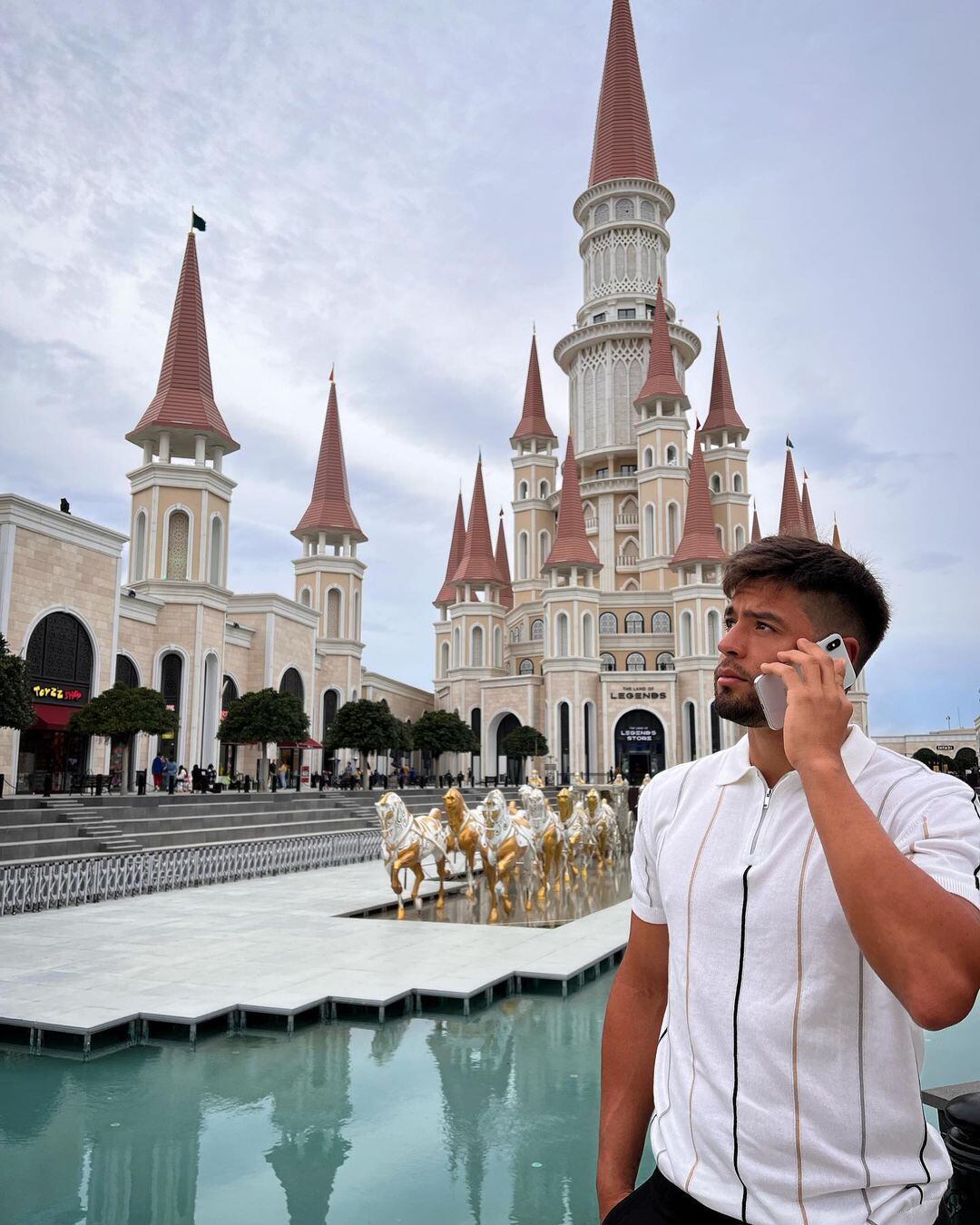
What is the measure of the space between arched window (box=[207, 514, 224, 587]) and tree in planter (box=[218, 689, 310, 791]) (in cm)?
386

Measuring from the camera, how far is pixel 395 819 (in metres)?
10.9

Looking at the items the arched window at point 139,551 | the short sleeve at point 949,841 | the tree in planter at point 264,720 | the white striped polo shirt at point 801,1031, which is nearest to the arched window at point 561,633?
the tree in planter at point 264,720

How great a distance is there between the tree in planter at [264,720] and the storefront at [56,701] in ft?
14.5

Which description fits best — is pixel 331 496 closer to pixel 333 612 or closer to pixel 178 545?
Result: pixel 333 612

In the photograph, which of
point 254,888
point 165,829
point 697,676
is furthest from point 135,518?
point 697,676

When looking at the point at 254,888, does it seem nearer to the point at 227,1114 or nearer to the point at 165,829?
the point at 165,829

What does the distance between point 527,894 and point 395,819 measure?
9.22ft

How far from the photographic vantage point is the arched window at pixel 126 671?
2623 cm

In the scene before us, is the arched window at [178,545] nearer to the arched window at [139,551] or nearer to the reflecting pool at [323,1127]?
the arched window at [139,551]

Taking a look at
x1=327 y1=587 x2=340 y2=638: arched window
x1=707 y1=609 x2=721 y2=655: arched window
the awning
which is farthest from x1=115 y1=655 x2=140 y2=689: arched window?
x1=707 y1=609 x2=721 y2=655: arched window

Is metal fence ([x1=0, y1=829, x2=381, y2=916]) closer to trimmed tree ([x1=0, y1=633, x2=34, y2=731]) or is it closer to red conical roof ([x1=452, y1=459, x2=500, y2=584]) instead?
trimmed tree ([x1=0, y1=633, x2=34, y2=731])

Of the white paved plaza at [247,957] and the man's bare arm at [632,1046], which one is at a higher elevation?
the man's bare arm at [632,1046]

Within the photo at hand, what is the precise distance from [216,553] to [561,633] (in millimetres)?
19658

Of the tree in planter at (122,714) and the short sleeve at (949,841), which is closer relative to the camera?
the short sleeve at (949,841)
